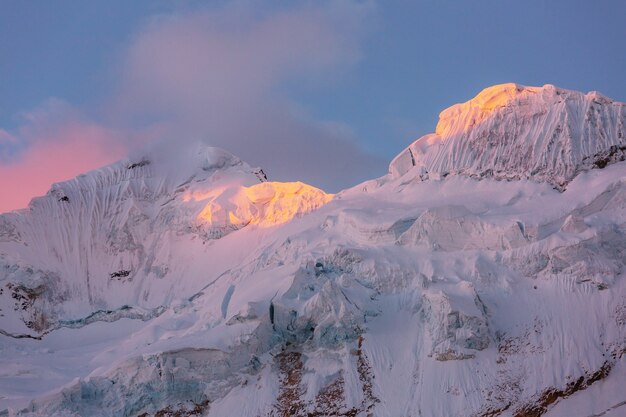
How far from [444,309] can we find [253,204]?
25.9m

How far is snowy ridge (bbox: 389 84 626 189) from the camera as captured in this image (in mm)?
74938

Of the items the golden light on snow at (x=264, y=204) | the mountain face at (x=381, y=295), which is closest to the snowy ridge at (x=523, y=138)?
the mountain face at (x=381, y=295)

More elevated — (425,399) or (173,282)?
(173,282)

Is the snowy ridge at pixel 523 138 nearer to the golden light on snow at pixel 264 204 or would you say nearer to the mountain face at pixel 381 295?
the mountain face at pixel 381 295

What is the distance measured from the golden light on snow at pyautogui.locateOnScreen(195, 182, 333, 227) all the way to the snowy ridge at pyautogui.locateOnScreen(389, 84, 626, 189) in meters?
6.55

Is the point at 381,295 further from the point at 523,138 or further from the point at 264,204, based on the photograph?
the point at 264,204

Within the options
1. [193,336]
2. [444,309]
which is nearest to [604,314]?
[444,309]

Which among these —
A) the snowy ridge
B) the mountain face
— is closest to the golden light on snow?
the mountain face

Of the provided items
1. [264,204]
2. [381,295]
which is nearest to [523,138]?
[381,295]

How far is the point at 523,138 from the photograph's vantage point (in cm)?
7725

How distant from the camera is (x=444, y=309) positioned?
64250 millimetres

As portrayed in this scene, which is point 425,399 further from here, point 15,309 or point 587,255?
point 15,309

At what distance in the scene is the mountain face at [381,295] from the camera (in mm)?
63156

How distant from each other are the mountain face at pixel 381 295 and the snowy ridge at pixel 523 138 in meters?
0.13
